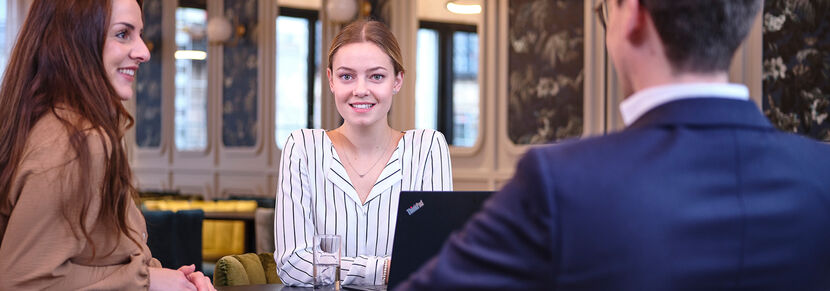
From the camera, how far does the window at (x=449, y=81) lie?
6047 millimetres

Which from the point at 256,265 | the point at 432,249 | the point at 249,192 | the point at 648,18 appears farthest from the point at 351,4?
the point at 648,18

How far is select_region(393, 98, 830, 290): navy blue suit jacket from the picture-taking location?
80 centimetres

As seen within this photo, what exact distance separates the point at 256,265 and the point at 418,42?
4175mm

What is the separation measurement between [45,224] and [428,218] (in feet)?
2.23

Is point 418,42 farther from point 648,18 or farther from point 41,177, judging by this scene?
point 648,18

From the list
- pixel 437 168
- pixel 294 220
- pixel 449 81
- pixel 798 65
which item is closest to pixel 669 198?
pixel 294 220

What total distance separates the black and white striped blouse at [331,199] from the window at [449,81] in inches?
145

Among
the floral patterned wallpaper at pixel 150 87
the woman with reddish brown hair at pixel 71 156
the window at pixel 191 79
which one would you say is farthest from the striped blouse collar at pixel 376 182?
the floral patterned wallpaper at pixel 150 87

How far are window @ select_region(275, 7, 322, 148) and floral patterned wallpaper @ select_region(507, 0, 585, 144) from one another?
2439 millimetres

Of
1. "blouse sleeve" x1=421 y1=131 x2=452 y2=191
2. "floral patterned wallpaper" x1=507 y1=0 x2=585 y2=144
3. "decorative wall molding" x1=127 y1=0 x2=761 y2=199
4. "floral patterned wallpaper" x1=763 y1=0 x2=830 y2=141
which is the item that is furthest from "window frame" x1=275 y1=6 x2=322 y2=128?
"blouse sleeve" x1=421 y1=131 x2=452 y2=191

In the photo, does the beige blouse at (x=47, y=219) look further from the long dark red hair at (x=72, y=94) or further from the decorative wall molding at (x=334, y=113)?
the decorative wall molding at (x=334, y=113)

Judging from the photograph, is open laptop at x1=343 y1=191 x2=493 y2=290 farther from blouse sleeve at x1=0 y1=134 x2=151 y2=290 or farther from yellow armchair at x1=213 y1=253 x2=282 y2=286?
yellow armchair at x1=213 y1=253 x2=282 y2=286

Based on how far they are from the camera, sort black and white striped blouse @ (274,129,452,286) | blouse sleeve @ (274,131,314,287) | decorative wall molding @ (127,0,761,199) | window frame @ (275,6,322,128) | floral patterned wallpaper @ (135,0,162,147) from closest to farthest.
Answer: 1. blouse sleeve @ (274,131,314,287)
2. black and white striped blouse @ (274,129,452,286)
3. decorative wall molding @ (127,0,761,199)
4. window frame @ (275,6,322,128)
5. floral patterned wallpaper @ (135,0,162,147)

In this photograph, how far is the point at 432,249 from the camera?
1.68 m
